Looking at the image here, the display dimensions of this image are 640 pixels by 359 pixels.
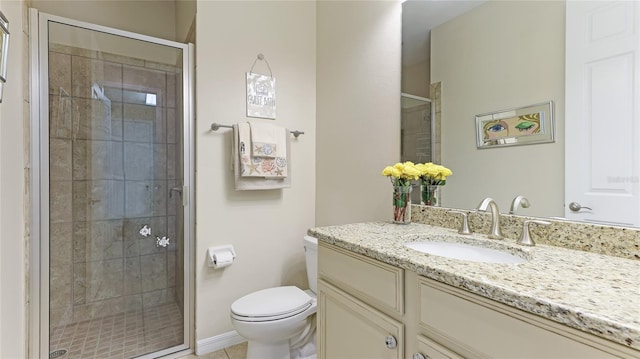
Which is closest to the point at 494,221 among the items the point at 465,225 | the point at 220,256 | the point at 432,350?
the point at 465,225

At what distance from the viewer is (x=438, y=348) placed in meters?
0.78

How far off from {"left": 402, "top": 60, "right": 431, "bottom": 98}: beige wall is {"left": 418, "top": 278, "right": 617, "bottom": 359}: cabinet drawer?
109 cm

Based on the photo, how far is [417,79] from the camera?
1.60 m

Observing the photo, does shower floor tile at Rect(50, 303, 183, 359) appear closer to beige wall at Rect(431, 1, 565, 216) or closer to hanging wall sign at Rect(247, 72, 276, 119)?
hanging wall sign at Rect(247, 72, 276, 119)

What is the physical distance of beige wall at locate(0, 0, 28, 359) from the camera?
117 centimetres

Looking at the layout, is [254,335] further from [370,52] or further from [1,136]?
[370,52]

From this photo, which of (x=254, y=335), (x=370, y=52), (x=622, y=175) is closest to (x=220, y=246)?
(x=254, y=335)

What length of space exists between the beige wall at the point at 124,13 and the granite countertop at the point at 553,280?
2527mm

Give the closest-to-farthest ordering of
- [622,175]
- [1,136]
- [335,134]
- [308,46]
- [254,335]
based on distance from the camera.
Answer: [622,175]
[1,136]
[254,335]
[335,134]
[308,46]

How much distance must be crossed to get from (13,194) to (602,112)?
2.27 metres

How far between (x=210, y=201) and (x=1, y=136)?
3.20 ft

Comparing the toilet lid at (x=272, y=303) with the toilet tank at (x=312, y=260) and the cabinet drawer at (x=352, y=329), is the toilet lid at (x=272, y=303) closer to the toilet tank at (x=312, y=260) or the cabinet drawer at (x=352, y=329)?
the toilet tank at (x=312, y=260)

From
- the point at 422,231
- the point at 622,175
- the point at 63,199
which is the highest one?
the point at 622,175

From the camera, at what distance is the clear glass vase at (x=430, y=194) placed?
1.46m
